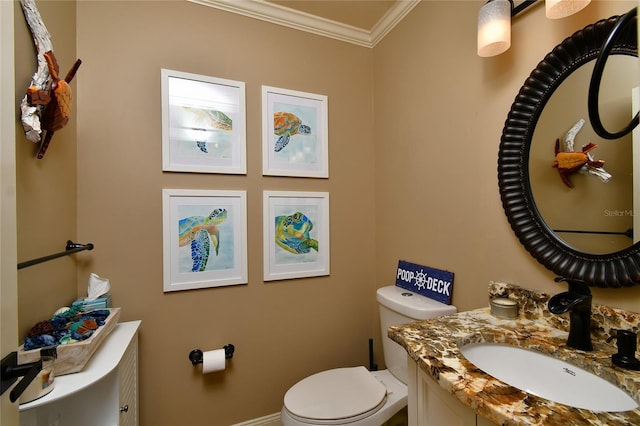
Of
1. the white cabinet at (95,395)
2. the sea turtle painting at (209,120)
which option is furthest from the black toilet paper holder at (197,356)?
the sea turtle painting at (209,120)

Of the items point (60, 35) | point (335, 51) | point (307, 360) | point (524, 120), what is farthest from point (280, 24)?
point (307, 360)

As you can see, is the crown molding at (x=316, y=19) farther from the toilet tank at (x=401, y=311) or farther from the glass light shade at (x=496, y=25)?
the toilet tank at (x=401, y=311)

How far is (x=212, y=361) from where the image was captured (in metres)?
1.49

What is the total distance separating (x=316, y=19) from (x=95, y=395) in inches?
87.5

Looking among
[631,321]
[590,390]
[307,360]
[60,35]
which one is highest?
[60,35]

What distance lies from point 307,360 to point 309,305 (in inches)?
13.8

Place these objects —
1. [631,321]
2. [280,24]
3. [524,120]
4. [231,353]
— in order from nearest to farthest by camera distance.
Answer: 1. [631,321]
2. [524,120]
3. [231,353]
4. [280,24]

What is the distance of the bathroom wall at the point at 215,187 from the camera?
1.41 meters

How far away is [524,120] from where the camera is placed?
1.05m

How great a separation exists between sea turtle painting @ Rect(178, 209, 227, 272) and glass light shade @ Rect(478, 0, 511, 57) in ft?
4.76

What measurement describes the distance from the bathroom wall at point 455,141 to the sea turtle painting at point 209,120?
1.01 metres

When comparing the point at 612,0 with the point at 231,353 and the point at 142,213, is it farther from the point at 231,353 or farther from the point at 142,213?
the point at 231,353

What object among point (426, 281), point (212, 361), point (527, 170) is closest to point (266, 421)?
point (212, 361)

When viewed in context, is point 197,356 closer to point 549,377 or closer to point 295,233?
point 295,233
